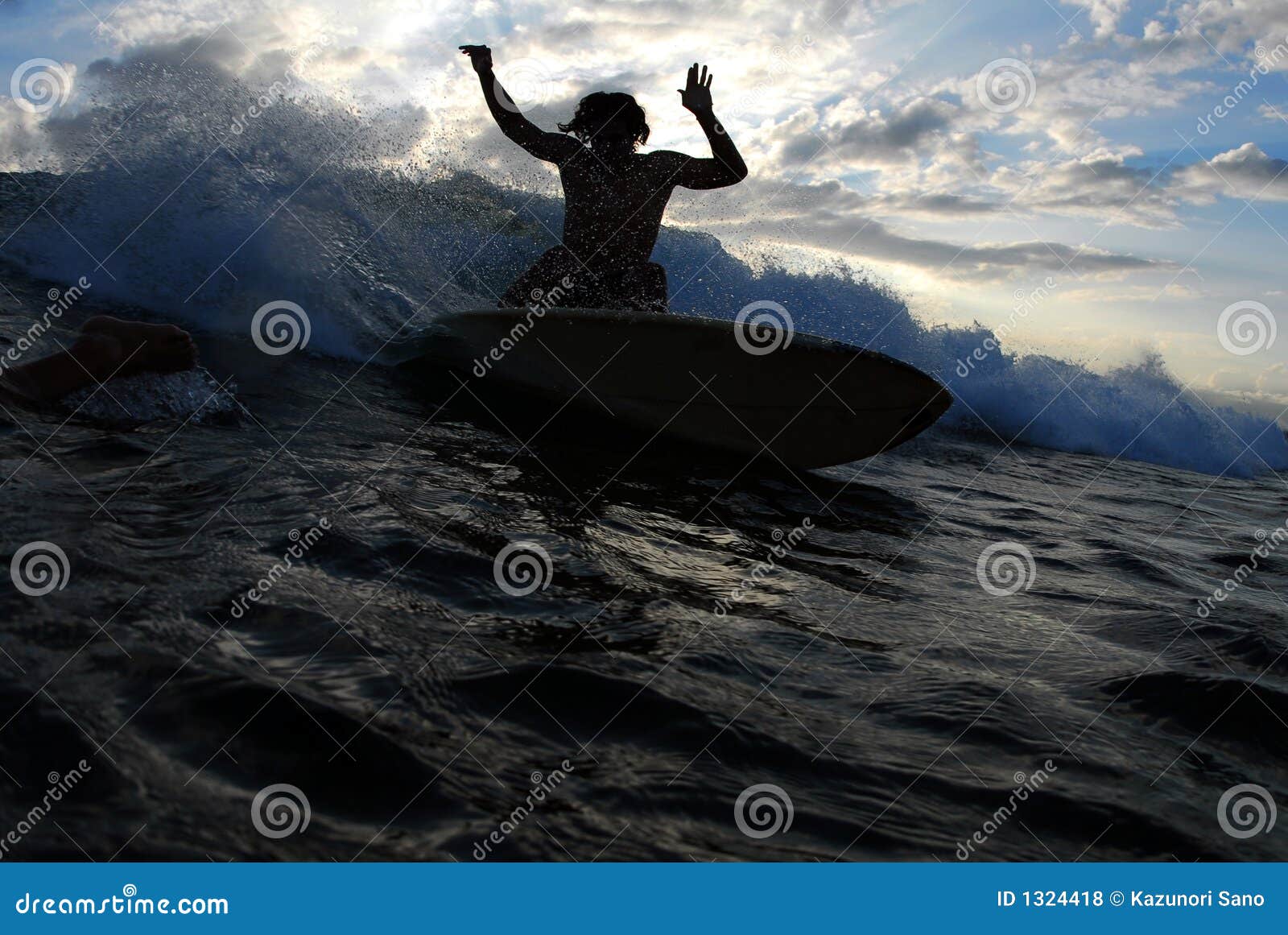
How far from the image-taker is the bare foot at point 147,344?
3.47 metres

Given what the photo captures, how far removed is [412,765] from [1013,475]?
6284 millimetres

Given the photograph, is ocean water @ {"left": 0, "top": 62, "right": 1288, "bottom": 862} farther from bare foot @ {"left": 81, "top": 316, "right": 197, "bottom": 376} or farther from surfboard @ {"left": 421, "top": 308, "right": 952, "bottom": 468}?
surfboard @ {"left": 421, "top": 308, "right": 952, "bottom": 468}

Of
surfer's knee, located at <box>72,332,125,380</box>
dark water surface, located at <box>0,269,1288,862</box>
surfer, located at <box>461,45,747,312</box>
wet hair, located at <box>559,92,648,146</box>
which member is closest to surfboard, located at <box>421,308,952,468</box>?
surfer, located at <box>461,45,747,312</box>

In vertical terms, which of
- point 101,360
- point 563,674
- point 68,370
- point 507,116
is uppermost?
point 507,116

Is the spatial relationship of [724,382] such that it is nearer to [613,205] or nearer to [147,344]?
[613,205]

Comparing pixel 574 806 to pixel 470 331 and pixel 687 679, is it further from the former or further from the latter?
pixel 470 331

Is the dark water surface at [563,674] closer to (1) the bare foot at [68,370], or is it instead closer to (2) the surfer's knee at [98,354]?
(1) the bare foot at [68,370]

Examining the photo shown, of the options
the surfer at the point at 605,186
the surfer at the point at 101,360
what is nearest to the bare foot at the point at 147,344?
the surfer at the point at 101,360

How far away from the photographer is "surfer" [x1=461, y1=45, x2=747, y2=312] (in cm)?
513

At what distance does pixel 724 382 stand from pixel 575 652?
2.80 meters

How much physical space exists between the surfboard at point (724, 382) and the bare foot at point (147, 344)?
1.84 meters

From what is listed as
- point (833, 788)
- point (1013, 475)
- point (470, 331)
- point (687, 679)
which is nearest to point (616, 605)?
point (687, 679)

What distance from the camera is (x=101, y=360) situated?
341 centimetres

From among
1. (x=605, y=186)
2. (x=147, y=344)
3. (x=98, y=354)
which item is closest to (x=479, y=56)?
(x=605, y=186)
